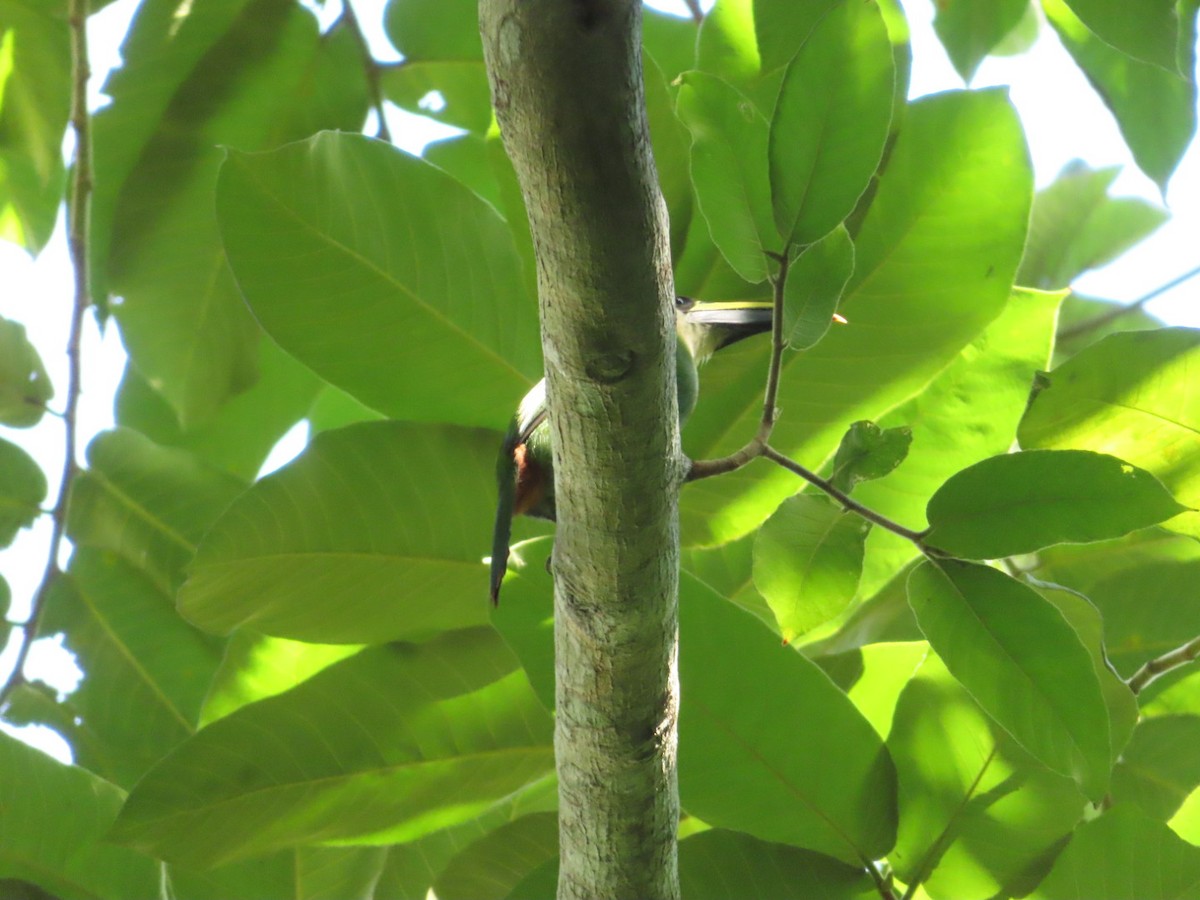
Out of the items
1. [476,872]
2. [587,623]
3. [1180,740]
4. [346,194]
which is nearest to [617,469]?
[587,623]

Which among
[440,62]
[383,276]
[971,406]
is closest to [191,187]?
[440,62]

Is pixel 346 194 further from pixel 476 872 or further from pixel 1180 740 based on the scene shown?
pixel 1180 740

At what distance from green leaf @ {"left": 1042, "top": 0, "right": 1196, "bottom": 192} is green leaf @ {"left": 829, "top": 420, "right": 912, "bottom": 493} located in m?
0.83

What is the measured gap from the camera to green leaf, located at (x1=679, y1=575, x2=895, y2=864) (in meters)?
1.21

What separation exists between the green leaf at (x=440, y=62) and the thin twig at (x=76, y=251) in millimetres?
486

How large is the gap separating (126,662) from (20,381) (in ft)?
1.59

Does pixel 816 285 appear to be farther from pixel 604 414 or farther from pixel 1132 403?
pixel 1132 403

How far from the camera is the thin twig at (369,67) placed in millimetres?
1973

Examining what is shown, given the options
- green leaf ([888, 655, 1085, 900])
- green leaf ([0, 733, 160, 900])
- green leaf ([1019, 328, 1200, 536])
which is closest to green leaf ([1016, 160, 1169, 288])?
green leaf ([1019, 328, 1200, 536])

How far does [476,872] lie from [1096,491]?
0.95m

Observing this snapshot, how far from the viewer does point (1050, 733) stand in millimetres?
1013

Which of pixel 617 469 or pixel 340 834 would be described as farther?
pixel 340 834

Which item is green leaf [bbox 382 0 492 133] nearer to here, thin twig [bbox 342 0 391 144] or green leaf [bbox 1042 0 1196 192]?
thin twig [bbox 342 0 391 144]

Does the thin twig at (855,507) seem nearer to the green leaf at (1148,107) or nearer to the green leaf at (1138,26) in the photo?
the green leaf at (1138,26)
